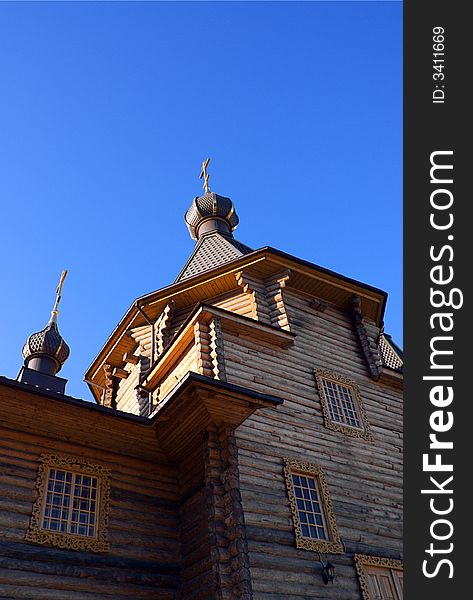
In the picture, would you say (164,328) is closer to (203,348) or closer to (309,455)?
(203,348)

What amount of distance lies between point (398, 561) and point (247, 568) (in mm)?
4046

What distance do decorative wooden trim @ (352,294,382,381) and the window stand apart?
16.4 feet

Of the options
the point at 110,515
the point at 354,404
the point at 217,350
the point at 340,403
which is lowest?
the point at 110,515

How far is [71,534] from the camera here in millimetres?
9742

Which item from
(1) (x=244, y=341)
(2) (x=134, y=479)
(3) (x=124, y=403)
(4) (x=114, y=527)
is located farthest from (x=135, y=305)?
(4) (x=114, y=527)

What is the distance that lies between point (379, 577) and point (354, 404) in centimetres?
421

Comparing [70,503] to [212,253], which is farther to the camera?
[212,253]

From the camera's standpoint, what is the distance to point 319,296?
1586 cm

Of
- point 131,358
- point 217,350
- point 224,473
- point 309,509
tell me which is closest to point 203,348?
point 217,350

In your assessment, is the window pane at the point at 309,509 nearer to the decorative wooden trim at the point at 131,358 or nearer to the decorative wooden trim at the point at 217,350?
the decorative wooden trim at the point at 217,350

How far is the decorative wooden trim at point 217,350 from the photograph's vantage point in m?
11.9

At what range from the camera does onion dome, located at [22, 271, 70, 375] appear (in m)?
19.8

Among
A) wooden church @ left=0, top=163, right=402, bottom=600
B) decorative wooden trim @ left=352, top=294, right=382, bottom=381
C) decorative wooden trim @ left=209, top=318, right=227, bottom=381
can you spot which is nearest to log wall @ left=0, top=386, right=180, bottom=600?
wooden church @ left=0, top=163, right=402, bottom=600

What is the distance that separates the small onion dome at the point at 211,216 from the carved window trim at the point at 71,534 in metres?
12.8
